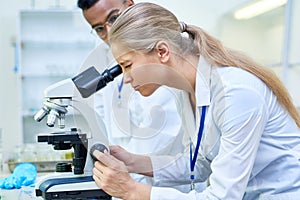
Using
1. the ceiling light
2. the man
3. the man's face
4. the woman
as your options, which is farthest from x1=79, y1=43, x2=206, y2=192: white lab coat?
the ceiling light

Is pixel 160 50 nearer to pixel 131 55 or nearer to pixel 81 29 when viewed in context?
pixel 131 55

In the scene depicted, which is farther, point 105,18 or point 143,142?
point 143,142

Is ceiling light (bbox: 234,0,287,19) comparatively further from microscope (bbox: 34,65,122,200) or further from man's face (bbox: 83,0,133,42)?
microscope (bbox: 34,65,122,200)

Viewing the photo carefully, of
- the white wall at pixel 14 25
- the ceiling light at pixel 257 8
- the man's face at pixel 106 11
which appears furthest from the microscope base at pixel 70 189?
the white wall at pixel 14 25

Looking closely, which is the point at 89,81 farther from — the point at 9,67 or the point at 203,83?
the point at 9,67

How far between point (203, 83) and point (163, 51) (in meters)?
0.14

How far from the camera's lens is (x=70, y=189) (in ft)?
2.99

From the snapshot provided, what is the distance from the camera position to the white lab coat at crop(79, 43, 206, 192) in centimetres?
124

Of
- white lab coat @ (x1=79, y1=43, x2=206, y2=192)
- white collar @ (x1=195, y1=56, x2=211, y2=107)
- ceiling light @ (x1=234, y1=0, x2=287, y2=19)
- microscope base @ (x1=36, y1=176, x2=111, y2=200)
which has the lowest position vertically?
microscope base @ (x1=36, y1=176, x2=111, y2=200)

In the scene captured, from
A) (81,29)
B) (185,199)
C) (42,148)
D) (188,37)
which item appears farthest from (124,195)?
(81,29)

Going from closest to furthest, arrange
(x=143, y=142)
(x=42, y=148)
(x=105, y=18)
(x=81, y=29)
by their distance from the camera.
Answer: (x=105, y=18), (x=143, y=142), (x=42, y=148), (x=81, y=29)

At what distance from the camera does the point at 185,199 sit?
88 centimetres

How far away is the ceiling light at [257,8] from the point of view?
8.73 ft

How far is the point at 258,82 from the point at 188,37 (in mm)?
245
